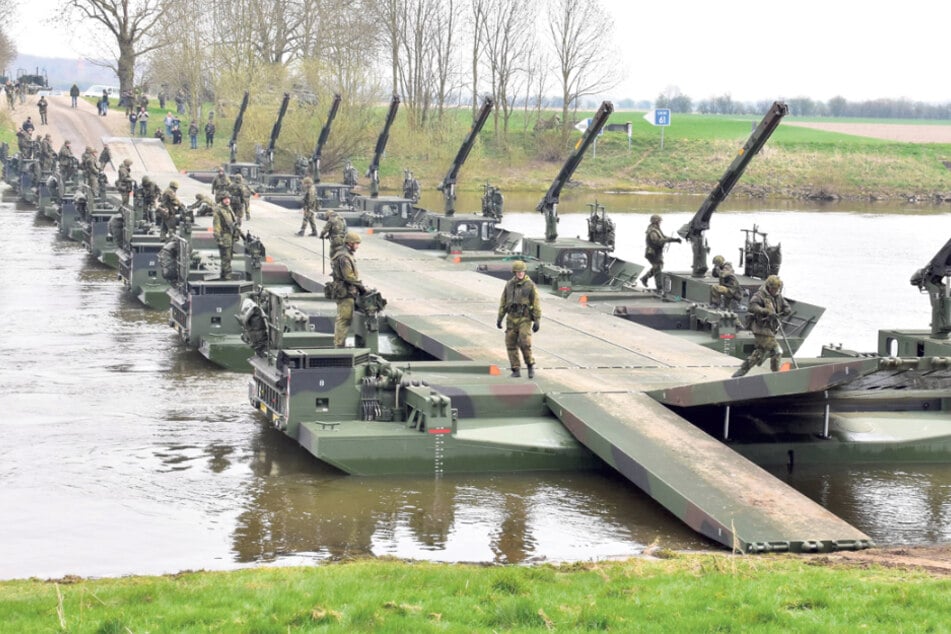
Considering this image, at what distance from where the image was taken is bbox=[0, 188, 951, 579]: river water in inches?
574

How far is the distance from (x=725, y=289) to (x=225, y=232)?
854 cm

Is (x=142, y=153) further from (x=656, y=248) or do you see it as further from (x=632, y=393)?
(x=632, y=393)

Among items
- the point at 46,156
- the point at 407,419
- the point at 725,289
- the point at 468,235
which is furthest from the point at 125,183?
the point at 407,419

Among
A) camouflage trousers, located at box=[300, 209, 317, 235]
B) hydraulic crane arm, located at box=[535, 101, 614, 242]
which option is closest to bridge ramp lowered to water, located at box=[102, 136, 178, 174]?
camouflage trousers, located at box=[300, 209, 317, 235]

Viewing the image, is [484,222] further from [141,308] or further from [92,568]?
[92,568]

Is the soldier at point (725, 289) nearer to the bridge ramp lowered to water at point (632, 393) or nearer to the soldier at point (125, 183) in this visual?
Result: the bridge ramp lowered to water at point (632, 393)

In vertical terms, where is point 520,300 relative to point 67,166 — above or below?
below

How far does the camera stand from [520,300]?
18.3 meters

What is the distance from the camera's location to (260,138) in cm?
6988

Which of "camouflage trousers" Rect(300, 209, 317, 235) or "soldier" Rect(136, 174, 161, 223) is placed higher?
"soldier" Rect(136, 174, 161, 223)

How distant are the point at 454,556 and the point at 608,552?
1469 mm

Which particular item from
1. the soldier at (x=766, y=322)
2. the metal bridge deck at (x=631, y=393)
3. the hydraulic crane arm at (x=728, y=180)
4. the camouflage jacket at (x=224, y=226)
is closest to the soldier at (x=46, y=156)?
the metal bridge deck at (x=631, y=393)

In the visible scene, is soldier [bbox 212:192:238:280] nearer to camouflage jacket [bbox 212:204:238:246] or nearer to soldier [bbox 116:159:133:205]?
camouflage jacket [bbox 212:204:238:246]

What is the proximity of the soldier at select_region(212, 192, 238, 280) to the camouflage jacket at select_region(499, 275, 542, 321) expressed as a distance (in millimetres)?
9026
